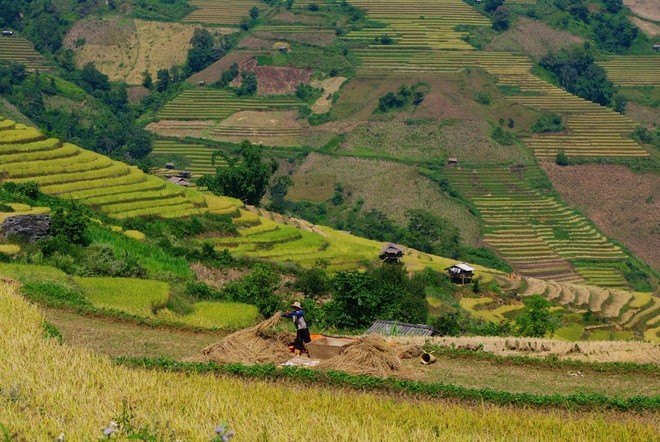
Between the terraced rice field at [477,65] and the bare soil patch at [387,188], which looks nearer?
the bare soil patch at [387,188]

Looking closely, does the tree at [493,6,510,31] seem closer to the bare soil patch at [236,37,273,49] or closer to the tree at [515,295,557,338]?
the bare soil patch at [236,37,273,49]

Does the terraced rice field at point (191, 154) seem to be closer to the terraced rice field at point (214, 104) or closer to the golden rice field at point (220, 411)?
the terraced rice field at point (214, 104)

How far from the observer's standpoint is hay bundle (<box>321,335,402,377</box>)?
14.5 metres

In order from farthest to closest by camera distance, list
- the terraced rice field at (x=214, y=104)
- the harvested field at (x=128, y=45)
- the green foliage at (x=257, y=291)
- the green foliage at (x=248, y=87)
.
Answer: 1. the harvested field at (x=128, y=45)
2. the green foliage at (x=248, y=87)
3. the terraced rice field at (x=214, y=104)
4. the green foliage at (x=257, y=291)

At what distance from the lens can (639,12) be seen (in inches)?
4973

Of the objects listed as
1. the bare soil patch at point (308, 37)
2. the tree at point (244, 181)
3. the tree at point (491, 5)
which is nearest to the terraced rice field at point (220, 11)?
the bare soil patch at point (308, 37)

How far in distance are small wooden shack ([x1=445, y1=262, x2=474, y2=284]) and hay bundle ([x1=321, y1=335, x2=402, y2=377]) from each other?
35222mm

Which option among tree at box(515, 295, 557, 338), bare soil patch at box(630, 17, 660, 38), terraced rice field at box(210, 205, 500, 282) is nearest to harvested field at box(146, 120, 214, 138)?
terraced rice field at box(210, 205, 500, 282)

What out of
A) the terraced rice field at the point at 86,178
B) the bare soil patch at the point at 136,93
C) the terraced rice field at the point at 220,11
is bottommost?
the bare soil patch at the point at 136,93

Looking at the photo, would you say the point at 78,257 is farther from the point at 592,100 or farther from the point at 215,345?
the point at 592,100

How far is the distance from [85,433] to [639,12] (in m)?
124

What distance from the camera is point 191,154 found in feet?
288

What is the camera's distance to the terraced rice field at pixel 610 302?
159 ft

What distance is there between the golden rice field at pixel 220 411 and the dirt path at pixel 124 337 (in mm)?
2104
